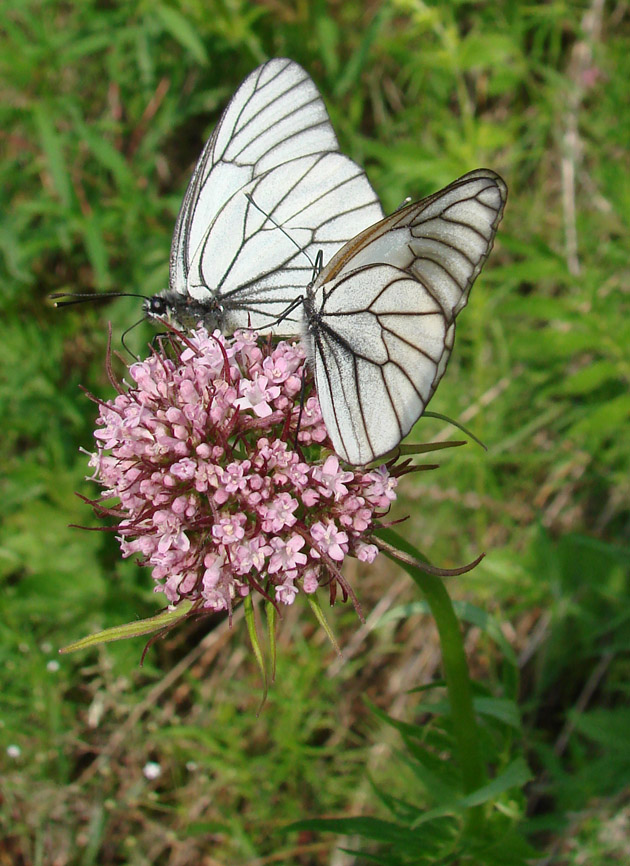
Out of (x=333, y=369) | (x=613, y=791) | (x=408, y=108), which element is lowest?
(x=613, y=791)

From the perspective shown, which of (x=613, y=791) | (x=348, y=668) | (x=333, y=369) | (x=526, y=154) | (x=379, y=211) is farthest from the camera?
(x=526, y=154)

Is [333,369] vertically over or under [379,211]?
under

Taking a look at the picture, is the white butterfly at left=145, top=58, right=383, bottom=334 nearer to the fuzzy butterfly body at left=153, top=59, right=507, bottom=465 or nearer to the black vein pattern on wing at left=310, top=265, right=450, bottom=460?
the fuzzy butterfly body at left=153, top=59, right=507, bottom=465

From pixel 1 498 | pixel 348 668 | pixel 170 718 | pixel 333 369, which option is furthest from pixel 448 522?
pixel 1 498

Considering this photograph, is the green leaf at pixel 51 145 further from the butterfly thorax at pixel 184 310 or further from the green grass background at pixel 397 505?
the butterfly thorax at pixel 184 310

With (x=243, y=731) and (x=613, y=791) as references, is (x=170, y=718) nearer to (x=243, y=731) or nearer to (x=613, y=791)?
(x=243, y=731)

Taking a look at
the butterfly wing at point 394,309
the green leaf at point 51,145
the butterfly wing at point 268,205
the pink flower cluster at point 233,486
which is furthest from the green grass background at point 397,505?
the pink flower cluster at point 233,486

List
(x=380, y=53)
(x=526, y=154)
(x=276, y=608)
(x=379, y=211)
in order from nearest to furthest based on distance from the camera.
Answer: (x=276, y=608)
(x=379, y=211)
(x=526, y=154)
(x=380, y=53)

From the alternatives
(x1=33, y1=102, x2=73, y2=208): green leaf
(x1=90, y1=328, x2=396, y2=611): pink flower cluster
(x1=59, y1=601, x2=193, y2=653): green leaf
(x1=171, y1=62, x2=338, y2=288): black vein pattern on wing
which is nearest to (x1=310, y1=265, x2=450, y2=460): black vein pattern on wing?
(x1=90, y1=328, x2=396, y2=611): pink flower cluster
